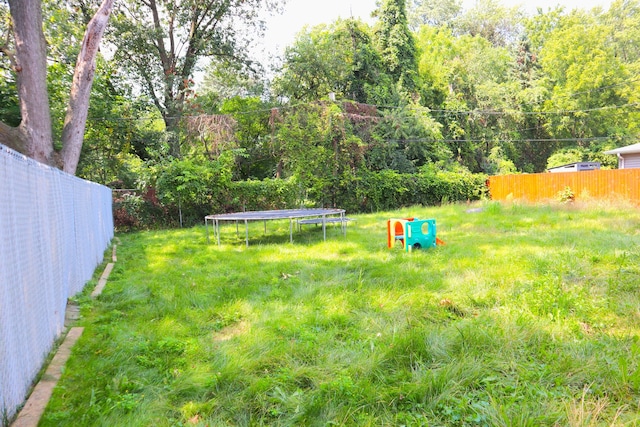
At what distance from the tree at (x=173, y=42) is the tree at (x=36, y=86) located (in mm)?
8778

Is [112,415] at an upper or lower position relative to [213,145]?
lower

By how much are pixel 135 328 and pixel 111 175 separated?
14.9 metres

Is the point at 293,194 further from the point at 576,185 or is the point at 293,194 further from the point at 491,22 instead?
the point at 491,22

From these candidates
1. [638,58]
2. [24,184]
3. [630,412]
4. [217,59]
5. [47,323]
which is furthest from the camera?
[638,58]

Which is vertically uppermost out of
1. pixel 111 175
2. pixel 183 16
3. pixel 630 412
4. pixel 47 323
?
pixel 183 16

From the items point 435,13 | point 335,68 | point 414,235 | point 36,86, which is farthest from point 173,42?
point 435,13

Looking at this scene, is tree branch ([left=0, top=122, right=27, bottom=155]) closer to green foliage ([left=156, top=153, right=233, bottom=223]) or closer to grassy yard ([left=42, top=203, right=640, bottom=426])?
grassy yard ([left=42, top=203, right=640, bottom=426])

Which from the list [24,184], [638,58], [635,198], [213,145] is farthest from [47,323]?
[638,58]

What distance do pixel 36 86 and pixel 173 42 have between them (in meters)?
11.9

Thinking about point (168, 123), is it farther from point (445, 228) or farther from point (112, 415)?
point (112, 415)

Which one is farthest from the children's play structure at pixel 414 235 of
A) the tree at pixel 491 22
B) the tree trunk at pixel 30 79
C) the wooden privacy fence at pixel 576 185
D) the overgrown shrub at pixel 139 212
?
the tree at pixel 491 22

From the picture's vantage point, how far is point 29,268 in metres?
2.50

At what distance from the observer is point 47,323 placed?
2885 millimetres

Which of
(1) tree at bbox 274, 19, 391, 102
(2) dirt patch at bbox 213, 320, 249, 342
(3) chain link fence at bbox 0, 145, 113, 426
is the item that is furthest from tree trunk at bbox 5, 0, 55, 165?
(1) tree at bbox 274, 19, 391, 102
